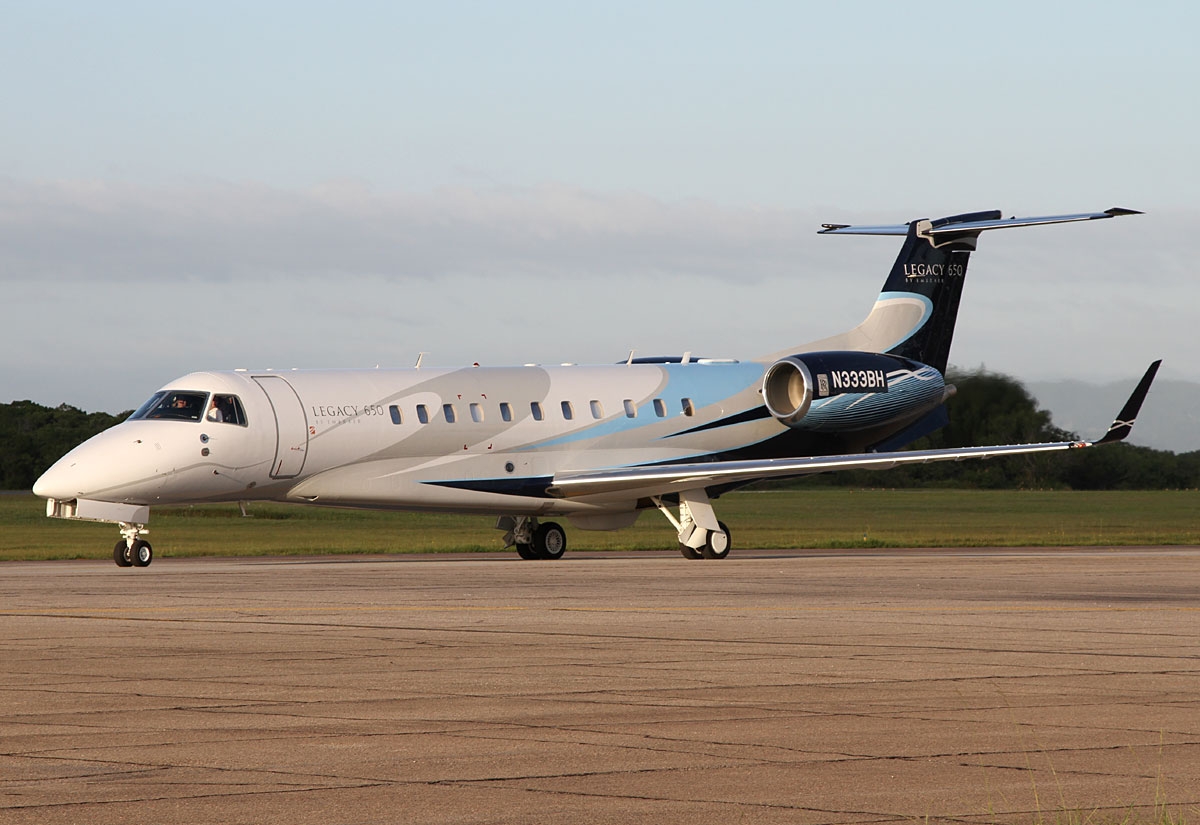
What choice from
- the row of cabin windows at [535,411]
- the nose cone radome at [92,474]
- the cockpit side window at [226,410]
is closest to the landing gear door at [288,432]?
the cockpit side window at [226,410]

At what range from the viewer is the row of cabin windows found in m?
31.1

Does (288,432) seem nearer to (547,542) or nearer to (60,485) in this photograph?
(60,485)

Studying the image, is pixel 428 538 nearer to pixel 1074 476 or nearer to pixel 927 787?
pixel 927 787

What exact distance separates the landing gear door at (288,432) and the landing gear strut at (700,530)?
24.1 ft

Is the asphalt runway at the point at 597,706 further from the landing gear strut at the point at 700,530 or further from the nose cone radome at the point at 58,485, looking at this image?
the landing gear strut at the point at 700,530

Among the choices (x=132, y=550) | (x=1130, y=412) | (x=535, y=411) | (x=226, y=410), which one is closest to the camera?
(x=132, y=550)

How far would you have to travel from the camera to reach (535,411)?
3266 cm

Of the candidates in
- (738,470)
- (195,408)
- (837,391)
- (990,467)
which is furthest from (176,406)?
(990,467)

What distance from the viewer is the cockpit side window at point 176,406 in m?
29.2

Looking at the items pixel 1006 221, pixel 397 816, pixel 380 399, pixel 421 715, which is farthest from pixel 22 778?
pixel 1006 221

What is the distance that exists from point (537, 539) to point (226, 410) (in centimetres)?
772

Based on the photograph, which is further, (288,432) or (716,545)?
(716,545)

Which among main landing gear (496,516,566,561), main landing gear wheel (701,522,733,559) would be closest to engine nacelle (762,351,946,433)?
main landing gear wheel (701,522,733,559)

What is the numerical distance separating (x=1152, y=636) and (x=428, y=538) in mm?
29375
